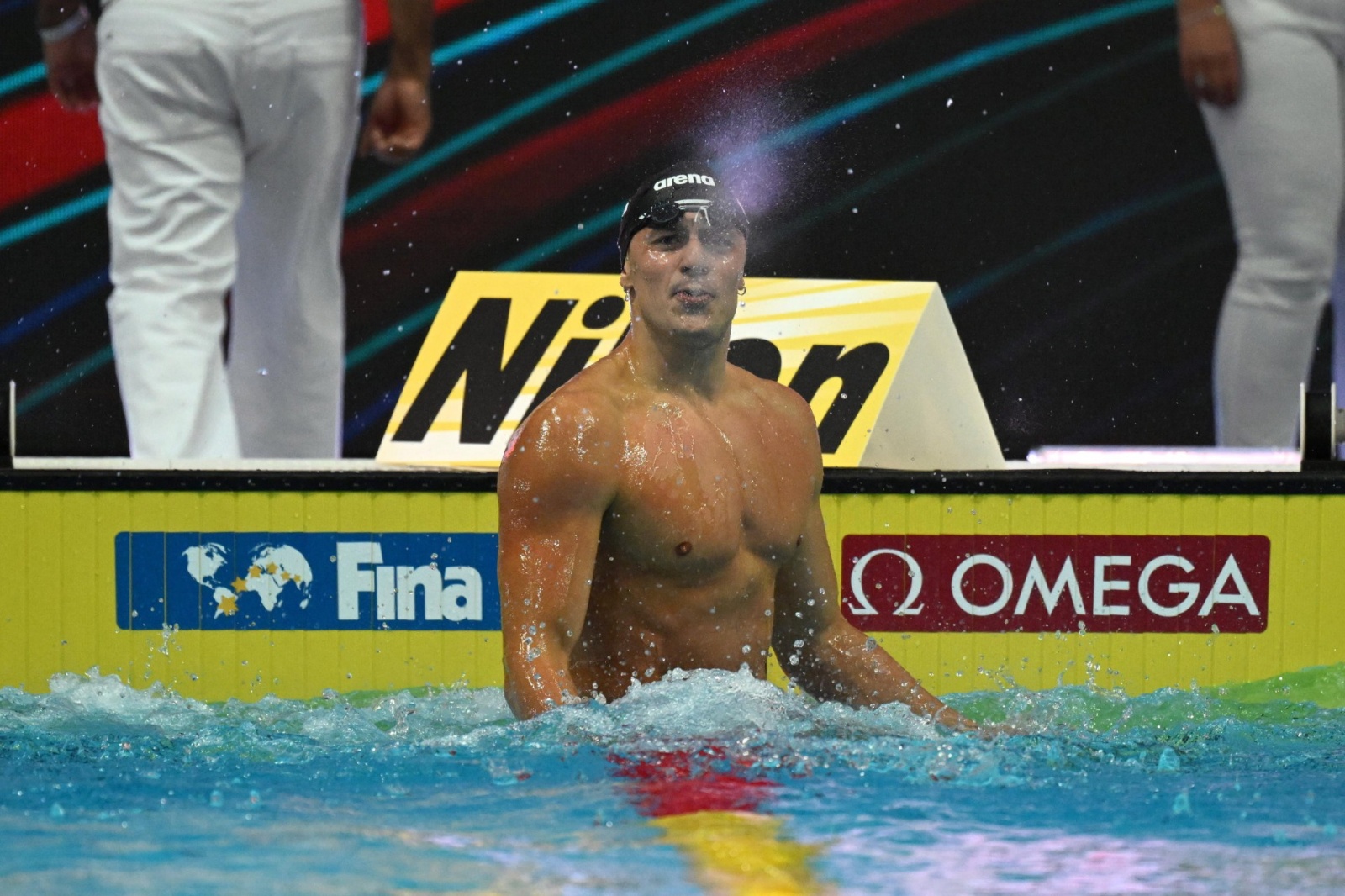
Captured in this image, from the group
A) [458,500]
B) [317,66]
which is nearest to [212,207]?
[317,66]

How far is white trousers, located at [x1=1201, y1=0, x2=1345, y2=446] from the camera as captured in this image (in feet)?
17.9

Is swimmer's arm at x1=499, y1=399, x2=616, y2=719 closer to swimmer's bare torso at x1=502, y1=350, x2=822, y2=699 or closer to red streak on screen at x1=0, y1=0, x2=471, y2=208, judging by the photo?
swimmer's bare torso at x1=502, y1=350, x2=822, y2=699

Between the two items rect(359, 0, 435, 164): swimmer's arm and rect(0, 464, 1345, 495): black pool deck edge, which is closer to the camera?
rect(0, 464, 1345, 495): black pool deck edge

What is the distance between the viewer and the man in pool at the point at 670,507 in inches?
105

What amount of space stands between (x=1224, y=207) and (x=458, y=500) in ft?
9.33

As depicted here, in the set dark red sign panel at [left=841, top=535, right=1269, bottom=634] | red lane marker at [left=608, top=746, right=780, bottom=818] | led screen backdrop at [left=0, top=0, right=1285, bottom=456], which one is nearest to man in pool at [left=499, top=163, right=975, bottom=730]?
red lane marker at [left=608, top=746, right=780, bottom=818]

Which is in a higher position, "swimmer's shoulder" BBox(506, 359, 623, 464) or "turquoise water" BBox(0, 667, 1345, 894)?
"swimmer's shoulder" BBox(506, 359, 623, 464)

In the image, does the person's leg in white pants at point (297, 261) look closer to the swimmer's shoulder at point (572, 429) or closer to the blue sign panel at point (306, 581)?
the blue sign panel at point (306, 581)

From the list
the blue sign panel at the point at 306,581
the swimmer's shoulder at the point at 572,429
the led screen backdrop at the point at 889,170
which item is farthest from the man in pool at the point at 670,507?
the led screen backdrop at the point at 889,170

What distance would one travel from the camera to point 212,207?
18.0 feet

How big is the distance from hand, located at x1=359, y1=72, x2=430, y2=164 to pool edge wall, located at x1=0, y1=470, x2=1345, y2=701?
49.7 inches

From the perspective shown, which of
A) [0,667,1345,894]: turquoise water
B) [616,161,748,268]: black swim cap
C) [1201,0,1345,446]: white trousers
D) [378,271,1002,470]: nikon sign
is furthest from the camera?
[1201,0,1345,446]: white trousers

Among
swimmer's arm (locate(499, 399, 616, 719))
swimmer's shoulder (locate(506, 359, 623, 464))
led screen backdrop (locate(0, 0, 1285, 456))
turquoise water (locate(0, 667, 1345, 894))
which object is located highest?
led screen backdrop (locate(0, 0, 1285, 456))

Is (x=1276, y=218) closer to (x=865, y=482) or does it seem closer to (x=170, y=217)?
(x=865, y=482)
